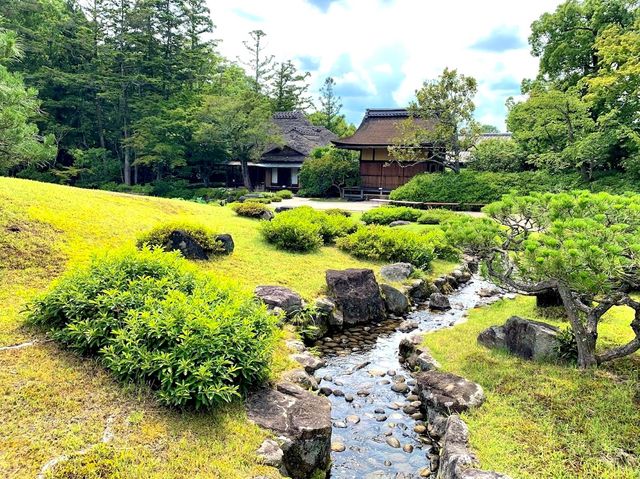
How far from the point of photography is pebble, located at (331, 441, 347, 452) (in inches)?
188

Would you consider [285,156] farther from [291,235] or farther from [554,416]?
[554,416]

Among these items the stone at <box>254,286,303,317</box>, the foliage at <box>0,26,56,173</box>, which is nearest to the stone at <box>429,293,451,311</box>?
the stone at <box>254,286,303,317</box>

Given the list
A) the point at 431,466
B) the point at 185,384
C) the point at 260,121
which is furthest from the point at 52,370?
the point at 260,121

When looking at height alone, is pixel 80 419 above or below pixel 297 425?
above

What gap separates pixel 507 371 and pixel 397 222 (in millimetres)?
12557

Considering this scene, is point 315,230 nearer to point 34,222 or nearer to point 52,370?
point 34,222

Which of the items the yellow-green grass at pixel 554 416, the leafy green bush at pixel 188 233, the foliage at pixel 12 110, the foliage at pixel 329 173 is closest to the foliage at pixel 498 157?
the foliage at pixel 329 173

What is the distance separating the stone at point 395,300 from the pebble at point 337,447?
15.8ft

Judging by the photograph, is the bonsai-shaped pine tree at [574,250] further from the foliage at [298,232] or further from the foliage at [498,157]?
the foliage at [498,157]

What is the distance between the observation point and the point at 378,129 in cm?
3269

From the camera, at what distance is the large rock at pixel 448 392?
4930 mm

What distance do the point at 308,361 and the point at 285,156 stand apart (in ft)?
102

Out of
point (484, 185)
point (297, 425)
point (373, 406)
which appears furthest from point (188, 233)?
point (484, 185)

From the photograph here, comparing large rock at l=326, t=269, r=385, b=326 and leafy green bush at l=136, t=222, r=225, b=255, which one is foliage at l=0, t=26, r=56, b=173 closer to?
leafy green bush at l=136, t=222, r=225, b=255
